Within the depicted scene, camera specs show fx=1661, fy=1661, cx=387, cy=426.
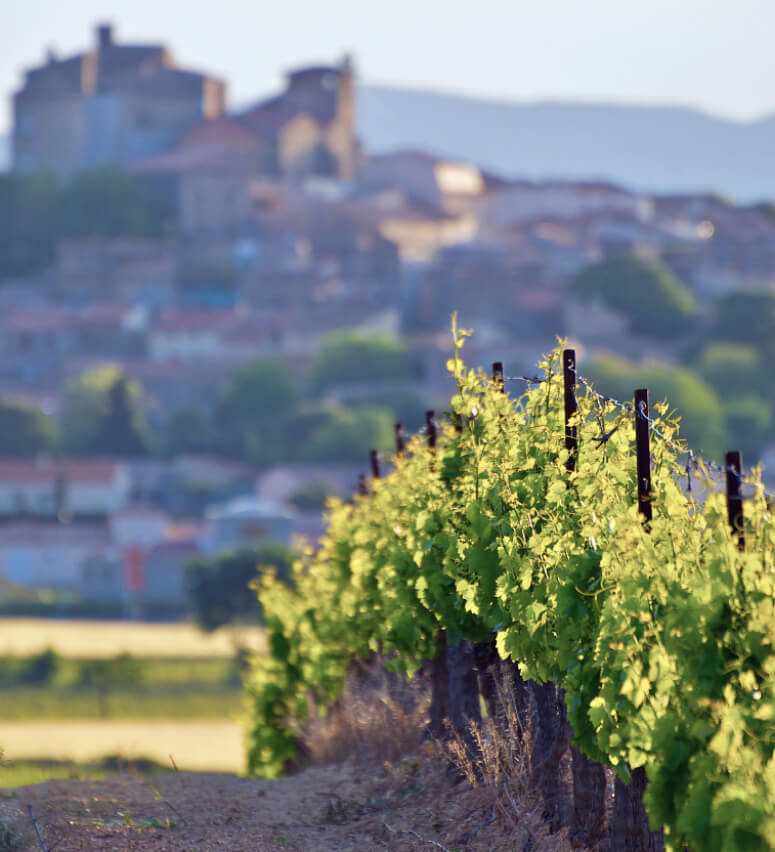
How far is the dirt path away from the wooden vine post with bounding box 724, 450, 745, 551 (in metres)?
2.46

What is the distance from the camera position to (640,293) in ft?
376

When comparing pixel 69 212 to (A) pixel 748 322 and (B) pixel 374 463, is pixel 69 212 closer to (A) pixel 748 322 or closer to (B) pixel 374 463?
(A) pixel 748 322

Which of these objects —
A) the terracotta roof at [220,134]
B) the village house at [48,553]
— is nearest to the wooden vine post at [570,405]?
the village house at [48,553]

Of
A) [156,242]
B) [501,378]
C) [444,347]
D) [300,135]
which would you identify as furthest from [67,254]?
[501,378]

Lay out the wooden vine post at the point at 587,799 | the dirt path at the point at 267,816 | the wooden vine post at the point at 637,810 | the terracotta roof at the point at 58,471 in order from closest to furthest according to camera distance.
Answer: the wooden vine post at the point at 637,810 < the wooden vine post at the point at 587,799 < the dirt path at the point at 267,816 < the terracotta roof at the point at 58,471

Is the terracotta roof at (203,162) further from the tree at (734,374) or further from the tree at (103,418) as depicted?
the tree at (734,374)

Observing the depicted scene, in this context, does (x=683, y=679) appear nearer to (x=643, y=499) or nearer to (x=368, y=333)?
(x=643, y=499)

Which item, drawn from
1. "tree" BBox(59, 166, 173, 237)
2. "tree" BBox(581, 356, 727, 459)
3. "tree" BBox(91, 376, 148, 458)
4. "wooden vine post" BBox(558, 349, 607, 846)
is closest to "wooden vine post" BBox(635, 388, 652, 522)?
"wooden vine post" BBox(558, 349, 607, 846)

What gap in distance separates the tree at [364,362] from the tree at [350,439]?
9276 mm

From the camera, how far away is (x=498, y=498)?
9.55 m

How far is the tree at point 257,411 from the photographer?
103m

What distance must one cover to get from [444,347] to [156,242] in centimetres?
3125

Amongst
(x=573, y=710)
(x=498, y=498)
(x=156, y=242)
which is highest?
(x=156, y=242)

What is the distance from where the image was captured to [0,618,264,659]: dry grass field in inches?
2436
